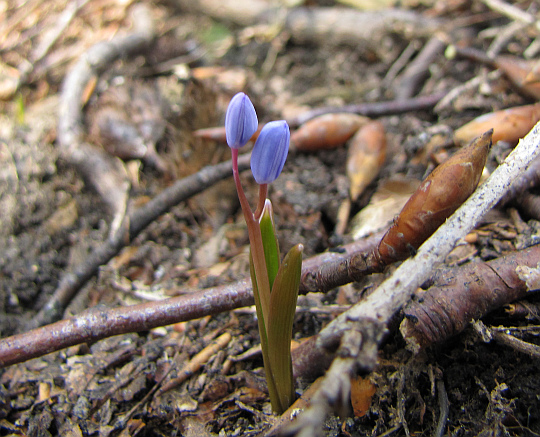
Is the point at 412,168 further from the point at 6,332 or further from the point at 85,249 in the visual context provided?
the point at 6,332

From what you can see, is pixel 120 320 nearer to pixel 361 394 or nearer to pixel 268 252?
pixel 268 252

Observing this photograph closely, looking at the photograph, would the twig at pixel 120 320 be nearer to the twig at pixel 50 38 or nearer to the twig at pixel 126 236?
the twig at pixel 126 236

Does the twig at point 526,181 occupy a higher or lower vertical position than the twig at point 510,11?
lower

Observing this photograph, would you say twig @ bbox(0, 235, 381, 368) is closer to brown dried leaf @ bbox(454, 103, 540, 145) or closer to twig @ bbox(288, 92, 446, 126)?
brown dried leaf @ bbox(454, 103, 540, 145)

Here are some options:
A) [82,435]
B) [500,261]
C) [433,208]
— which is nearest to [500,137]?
[500,261]

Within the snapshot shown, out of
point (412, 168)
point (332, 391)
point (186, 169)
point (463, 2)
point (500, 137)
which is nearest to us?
point (332, 391)

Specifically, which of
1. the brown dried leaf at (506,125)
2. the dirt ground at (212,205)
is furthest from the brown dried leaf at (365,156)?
the brown dried leaf at (506,125)

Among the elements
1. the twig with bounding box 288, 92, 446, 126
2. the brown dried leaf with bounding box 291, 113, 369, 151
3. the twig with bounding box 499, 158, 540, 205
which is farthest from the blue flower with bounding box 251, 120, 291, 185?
the twig with bounding box 288, 92, 446, 126

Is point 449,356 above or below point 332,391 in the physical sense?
below
